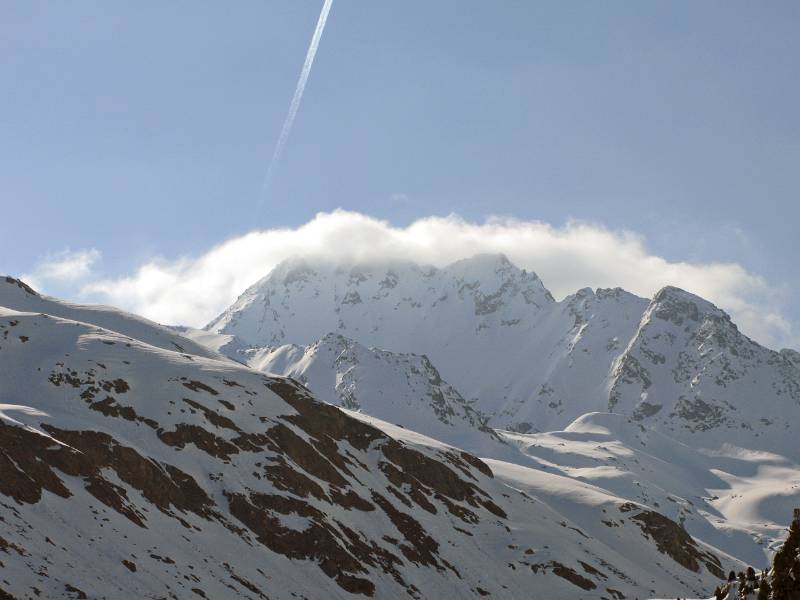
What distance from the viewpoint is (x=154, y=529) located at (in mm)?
90125

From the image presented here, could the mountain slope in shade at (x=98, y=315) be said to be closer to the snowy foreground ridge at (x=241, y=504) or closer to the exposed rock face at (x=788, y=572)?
the snowy foreground ridge at (x=241, y=504)

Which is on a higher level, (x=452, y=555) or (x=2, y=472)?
(x=452, y=555)

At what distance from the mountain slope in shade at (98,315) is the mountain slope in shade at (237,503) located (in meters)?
35.0

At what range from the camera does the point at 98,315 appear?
618 feet

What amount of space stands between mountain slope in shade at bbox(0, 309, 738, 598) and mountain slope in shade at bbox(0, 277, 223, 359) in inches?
1377

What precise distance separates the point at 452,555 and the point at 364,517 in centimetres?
1128

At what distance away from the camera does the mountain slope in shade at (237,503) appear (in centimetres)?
8219

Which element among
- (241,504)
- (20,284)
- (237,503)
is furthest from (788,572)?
(20,284)

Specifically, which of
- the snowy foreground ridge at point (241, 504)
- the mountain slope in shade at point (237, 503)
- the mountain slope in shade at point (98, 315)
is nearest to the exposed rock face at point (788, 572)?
the snowy foreground ridge at point (241, 504)

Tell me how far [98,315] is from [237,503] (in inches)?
3543

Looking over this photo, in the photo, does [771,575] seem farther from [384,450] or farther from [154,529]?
[384,450]

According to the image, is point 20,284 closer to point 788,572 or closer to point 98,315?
point 98,315

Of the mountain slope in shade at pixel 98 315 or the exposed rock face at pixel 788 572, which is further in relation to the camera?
the mountain slope in shade at pixel 98 315

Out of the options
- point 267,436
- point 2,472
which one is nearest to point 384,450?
point 267,436
